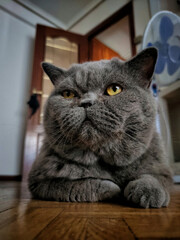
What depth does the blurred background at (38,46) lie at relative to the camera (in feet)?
10.1

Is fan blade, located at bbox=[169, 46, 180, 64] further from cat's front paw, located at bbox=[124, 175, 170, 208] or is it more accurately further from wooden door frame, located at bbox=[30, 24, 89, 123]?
wooden door frame, located at bbox=[30, 24, 89, 123]

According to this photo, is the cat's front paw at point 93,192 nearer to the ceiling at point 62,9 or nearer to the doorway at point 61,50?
the doorway at point 61,50

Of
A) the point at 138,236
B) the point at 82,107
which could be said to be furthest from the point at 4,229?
the point at 82,107

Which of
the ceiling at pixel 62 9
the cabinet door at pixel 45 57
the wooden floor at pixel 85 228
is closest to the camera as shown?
the wooden floor at pixel 85 228

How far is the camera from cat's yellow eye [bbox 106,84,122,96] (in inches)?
34.9

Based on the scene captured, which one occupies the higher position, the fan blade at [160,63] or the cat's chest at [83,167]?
the fan blade at [160,63]

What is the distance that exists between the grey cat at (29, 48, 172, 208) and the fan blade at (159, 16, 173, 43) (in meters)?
0.85

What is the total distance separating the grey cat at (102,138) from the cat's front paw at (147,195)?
1.1 inches

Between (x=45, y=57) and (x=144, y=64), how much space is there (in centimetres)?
286

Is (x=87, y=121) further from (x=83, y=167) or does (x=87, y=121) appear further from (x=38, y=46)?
(x=38, y=46)

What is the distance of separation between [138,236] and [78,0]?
413 centimetres

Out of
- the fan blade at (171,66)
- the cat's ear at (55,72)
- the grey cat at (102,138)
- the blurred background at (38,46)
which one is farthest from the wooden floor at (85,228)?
the blurred background at (38,46)

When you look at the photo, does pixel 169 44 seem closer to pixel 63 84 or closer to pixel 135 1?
pixel 63 84

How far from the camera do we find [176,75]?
160cm
